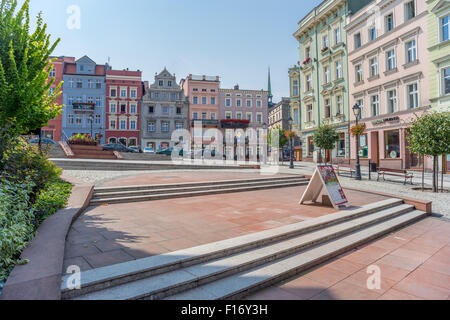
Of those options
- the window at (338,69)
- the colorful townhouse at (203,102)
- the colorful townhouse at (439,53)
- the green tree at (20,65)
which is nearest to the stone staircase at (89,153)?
the green tree at (20,65)

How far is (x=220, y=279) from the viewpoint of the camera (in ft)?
11.2

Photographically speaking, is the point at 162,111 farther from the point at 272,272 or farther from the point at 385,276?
the point at 385,276

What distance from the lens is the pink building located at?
1966cm

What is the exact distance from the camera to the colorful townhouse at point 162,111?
4444cm

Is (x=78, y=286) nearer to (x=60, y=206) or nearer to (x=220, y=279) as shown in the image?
(x=220, y=279)

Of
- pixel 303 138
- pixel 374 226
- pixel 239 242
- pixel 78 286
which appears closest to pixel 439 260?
pixel 374 226

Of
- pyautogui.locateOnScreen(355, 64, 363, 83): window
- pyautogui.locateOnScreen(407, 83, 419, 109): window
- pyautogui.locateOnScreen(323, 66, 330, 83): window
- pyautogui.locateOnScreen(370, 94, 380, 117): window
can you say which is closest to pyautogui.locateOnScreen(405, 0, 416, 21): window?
pyautogui.locateOnScreen(355, 64, 363, 83): window

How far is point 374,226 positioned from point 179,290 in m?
4.97

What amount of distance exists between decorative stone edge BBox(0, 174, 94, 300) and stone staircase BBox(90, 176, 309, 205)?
280 centimetres

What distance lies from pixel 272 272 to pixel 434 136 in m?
11.0

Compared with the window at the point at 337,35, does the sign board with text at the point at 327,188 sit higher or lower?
lower

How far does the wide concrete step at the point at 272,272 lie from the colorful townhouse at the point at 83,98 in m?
43.0

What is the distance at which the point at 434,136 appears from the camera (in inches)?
426

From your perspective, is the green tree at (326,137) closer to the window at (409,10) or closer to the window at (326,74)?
the window at (409,10)
